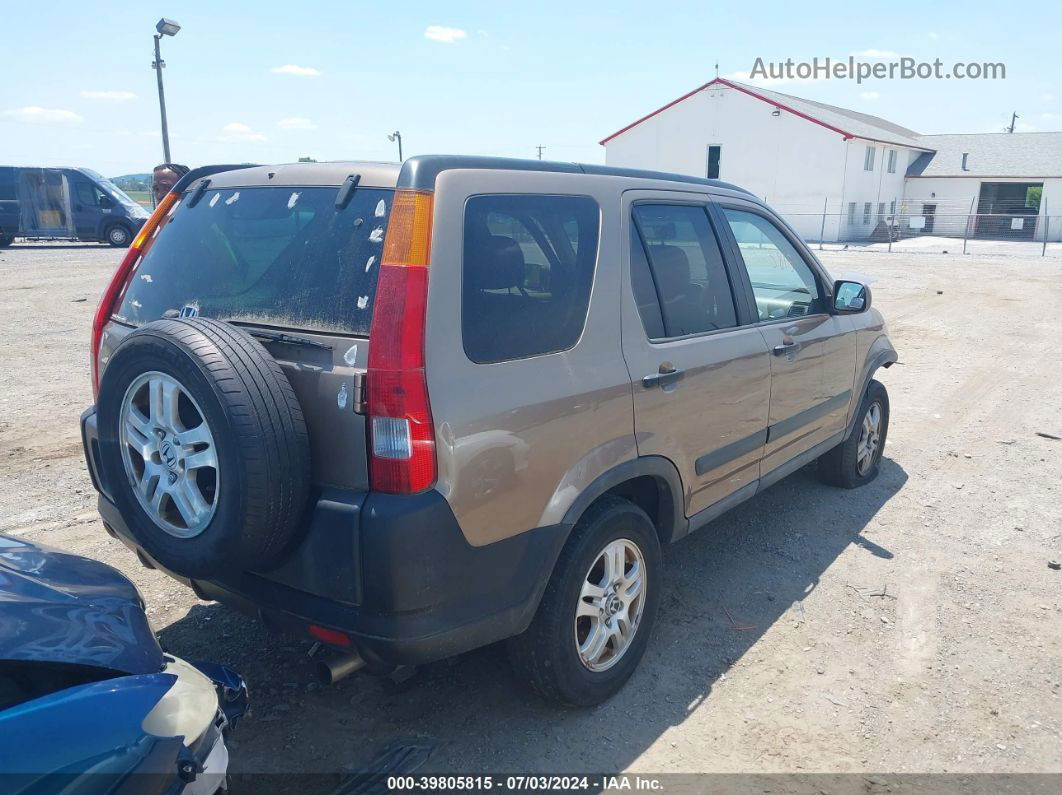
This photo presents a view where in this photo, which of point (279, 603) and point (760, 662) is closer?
point (279, 603)

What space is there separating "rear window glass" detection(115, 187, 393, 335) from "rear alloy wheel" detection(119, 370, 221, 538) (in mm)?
395

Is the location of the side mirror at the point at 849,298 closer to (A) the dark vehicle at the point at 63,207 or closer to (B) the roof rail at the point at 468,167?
(B) the roof rail at the point at 468,167

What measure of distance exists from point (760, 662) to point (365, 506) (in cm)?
208

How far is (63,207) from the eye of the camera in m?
24.0

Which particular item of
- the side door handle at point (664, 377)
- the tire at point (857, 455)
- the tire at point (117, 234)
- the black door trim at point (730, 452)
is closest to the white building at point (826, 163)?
the tire at point (117, 234)

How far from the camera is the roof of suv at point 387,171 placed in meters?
2.43

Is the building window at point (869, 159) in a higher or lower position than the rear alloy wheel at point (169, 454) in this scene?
higher

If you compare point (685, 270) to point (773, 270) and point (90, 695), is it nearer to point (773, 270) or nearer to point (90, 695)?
point (773, 270)

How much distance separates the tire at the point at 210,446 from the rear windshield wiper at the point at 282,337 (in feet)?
0.36

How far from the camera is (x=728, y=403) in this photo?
11.8 ft

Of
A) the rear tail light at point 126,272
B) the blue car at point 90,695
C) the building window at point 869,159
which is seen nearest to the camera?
the blue car at point 90,695

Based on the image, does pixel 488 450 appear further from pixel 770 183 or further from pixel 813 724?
pixel 770 183

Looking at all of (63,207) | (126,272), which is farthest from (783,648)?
(63,207)

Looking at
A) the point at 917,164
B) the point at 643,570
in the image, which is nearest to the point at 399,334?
the point at 643,570
